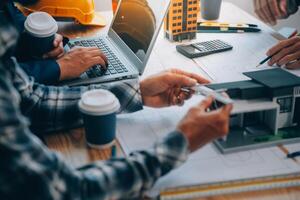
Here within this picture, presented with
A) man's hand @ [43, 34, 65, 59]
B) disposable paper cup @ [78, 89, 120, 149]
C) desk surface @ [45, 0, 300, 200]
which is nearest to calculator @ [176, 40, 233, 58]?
desk surface @ [45, 0, 300, 200]

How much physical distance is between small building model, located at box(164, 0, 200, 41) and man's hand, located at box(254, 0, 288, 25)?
0.21 m

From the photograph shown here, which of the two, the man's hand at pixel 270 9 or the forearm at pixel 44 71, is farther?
the man's hand at pixel 270 9

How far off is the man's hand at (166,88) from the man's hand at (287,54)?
36cm

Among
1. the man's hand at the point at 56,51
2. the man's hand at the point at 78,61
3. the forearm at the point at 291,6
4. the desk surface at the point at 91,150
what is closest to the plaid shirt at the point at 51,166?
the desk surface at the point at 91,150

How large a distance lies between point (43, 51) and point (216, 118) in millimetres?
736

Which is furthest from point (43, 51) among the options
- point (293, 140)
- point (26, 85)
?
point (293, 140)

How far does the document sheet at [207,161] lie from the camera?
0.88m

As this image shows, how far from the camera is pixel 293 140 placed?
3.30 ft

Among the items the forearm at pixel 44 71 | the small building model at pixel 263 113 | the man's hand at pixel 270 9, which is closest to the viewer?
the small building model at pixel 263 113

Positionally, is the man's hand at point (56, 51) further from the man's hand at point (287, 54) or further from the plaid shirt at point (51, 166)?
the man's hand at point (287, 54)

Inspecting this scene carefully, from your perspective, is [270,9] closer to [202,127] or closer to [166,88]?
[166,88]

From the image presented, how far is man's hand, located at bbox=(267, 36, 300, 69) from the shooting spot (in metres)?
1.39

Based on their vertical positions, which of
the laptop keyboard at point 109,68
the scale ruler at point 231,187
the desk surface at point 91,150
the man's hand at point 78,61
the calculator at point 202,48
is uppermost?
the man's hand at point 78,61

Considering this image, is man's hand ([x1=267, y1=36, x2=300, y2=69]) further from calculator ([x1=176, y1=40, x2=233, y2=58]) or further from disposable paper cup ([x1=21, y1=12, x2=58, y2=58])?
disposable paper cup ([x1=21, y1=12, x2=58, y2=58])
